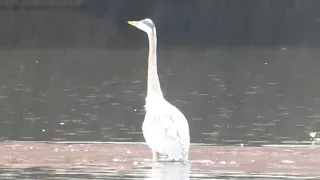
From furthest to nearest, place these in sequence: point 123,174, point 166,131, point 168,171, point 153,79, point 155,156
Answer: point 153,79 → point 155,156 → point 166,131 → point 168,171 → point 123,174

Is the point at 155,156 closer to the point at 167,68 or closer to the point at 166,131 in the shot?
the point at 166,131

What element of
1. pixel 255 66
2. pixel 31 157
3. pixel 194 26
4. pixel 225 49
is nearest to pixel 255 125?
pixel 31 157

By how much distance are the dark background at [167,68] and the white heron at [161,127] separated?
6.29 feet

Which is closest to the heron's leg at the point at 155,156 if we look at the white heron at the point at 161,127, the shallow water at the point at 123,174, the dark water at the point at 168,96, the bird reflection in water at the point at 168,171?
the white heron at the point at 161,127

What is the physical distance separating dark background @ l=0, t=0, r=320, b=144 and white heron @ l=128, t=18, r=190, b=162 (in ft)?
6.29

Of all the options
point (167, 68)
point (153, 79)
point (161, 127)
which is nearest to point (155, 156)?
point (161, 127)

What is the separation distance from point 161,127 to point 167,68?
13432 mm

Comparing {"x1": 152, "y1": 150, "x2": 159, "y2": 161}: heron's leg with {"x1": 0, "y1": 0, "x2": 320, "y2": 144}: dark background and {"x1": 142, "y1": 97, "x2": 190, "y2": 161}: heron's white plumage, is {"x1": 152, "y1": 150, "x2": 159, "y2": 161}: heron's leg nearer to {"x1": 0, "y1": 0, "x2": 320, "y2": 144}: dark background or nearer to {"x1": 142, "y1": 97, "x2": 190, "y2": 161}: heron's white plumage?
{"x1": 142, "y1": 97, "x2": 190, "y2": 161}: heron's white plumage

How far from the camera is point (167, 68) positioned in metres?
21.9

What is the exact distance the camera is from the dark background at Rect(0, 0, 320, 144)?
1226cm

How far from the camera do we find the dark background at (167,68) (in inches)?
483

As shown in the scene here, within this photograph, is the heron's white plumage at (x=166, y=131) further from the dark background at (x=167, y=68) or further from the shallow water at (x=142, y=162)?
the dark background at (x=167, y=68)

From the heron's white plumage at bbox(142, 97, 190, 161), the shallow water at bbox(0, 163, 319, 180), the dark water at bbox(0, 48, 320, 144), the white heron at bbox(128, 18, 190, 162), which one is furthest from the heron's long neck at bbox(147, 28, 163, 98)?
the dark water at bbox(0, 48, 320, 144)

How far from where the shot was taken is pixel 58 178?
24.8 feet
